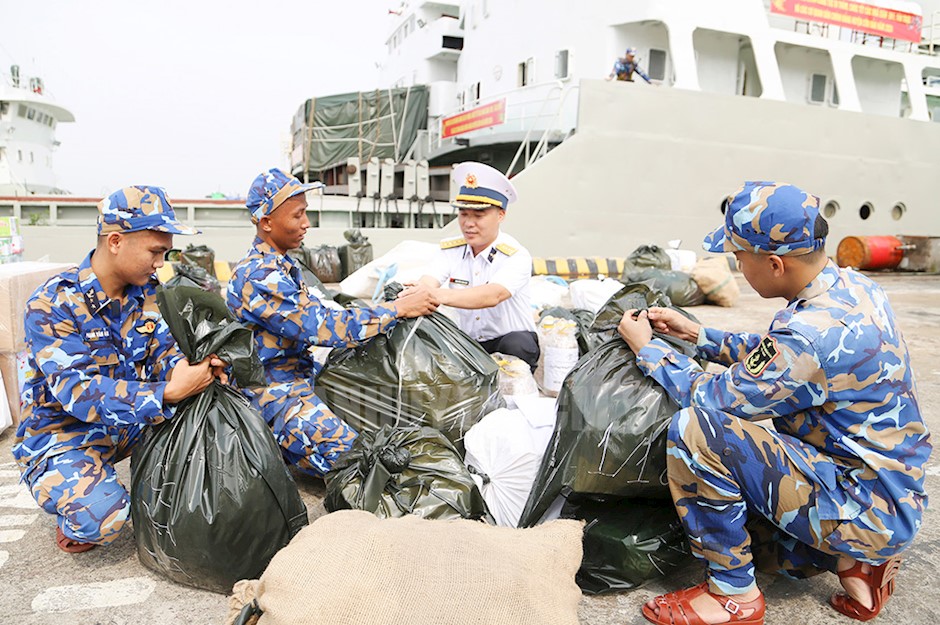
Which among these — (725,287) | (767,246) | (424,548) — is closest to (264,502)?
(424,548)

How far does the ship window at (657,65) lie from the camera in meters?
9.96

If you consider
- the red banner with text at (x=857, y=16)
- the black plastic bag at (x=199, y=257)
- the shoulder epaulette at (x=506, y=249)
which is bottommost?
the black plastic bag at (x=199, y=257)

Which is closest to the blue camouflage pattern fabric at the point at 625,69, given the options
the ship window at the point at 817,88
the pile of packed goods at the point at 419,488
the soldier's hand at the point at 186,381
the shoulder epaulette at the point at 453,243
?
the ship window at the point at 817,88

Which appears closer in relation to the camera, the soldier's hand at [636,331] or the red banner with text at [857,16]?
the soldier's hand at [636,331]

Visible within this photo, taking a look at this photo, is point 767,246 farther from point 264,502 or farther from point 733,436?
point 264,502

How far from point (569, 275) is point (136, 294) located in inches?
264

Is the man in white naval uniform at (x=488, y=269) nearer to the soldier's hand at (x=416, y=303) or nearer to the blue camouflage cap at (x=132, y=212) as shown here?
the soldier's hand at (x=416, y=303)

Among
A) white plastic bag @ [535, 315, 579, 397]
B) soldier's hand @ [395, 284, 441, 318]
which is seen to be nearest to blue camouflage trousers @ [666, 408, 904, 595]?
soldier's hand @ [395, 284, 441, 318]

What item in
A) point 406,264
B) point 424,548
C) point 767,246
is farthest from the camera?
point 406,264

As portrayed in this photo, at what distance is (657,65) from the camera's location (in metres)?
9.99

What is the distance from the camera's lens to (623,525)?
185 cm

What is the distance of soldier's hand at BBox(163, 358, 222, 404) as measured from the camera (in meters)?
1.81

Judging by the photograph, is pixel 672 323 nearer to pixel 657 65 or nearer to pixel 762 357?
pixel 762 357

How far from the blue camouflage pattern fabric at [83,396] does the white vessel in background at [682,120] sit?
707 cm
